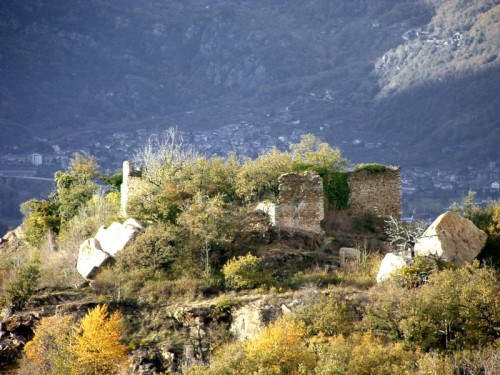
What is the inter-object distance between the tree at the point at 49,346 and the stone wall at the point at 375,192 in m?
16.6

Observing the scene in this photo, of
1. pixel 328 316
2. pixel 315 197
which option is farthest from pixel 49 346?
pixel 315 197

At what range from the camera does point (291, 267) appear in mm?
42156

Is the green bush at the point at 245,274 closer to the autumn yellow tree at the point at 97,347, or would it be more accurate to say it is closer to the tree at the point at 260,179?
the tree at the point at 260,179

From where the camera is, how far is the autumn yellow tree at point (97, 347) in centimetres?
3775

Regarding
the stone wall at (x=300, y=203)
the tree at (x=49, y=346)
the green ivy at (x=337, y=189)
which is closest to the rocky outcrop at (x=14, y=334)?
the tree at (x=49, y=346)

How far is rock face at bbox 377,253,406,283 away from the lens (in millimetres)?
39325

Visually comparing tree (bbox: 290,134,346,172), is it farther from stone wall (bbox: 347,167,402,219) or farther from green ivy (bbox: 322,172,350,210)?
stone wall (bbox: 347,167,402,219)

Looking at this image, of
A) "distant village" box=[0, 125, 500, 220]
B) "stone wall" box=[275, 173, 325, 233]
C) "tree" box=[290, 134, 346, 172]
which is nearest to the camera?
"stone wall" box=[275, 173, 325, 233]

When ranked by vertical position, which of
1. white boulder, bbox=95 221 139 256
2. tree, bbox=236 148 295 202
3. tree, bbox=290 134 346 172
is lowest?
white boulder, bbox=95 221 139 256

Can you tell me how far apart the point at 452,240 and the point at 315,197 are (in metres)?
7.25

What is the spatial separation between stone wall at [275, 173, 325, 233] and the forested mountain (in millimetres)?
83778

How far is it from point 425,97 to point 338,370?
106m

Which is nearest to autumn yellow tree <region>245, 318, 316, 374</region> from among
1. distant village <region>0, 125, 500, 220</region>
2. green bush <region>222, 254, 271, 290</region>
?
green bush <region>222, 254, 271, 290</region>

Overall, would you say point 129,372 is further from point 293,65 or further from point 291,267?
point 293,65
